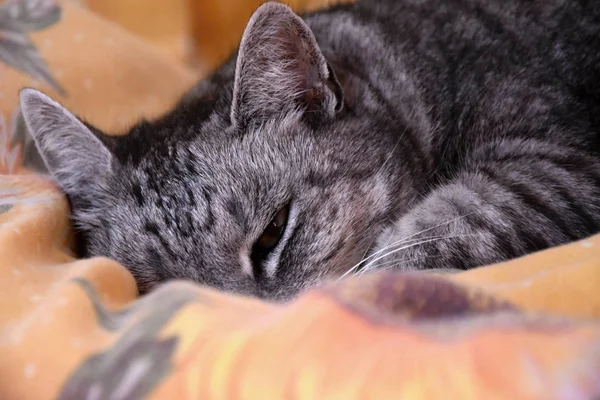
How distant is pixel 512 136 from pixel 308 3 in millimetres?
1171

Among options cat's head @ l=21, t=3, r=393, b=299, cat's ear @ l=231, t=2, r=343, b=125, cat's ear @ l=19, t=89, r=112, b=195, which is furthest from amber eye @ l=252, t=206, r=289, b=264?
cat's ear @ l=19, t=89, r=112, b=195

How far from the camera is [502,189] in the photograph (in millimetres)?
1017

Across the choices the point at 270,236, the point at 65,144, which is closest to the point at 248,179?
the point at 270,236

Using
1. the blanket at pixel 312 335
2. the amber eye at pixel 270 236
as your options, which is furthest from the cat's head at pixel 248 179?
the blanket at pixel 312 335

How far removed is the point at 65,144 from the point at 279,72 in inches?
18.2

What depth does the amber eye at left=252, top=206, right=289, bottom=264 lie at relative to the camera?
0.95 m

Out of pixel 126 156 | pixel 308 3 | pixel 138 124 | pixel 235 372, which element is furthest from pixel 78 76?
pixel 235 372

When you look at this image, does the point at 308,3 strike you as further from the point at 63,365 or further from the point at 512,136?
the point at 63,365

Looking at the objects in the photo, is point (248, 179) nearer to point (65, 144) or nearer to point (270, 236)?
point (270, 236)

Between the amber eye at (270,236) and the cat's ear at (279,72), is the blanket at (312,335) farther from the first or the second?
the cat's ear at (279,72)

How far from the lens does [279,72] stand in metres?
1.02

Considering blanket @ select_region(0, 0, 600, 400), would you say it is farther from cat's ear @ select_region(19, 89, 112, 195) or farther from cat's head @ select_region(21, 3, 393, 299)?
cat's ear @ select_region(19, 89, 112, 195)

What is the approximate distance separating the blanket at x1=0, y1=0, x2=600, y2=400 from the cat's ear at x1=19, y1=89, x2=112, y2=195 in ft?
0.89

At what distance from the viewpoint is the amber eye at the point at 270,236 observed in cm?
95
